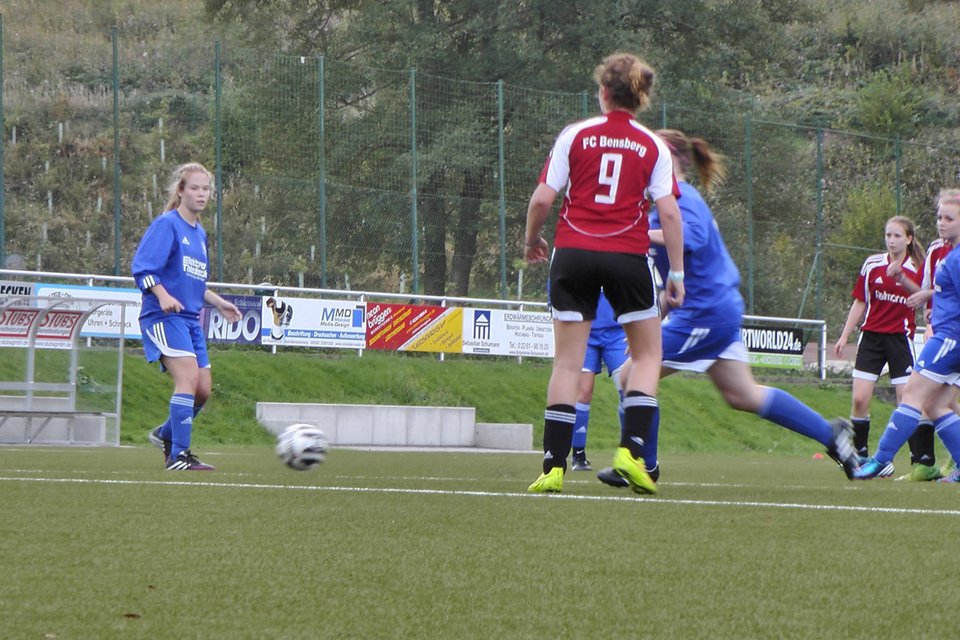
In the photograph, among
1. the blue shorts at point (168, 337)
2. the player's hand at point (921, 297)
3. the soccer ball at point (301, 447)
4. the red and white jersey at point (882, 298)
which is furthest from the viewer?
the red and white jersey at point (882, 298)

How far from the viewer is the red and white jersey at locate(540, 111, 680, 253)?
6664mm

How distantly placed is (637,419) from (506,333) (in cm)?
1912

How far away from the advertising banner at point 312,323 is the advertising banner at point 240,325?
0.09 metres

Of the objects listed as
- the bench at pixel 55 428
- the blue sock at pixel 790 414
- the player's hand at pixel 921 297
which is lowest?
the bench at pixel 55 428

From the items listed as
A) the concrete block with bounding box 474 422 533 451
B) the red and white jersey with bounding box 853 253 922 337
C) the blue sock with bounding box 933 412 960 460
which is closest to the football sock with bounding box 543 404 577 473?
the blue sock with bounding box 933 412 960 460

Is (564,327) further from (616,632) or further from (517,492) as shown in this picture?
(616,632)

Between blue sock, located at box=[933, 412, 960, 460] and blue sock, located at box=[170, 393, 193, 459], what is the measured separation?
4707 mm

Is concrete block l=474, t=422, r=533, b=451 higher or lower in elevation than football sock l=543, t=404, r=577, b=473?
lower

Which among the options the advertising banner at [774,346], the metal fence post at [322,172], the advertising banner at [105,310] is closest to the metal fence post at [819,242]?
the advertising banner at [774,346]

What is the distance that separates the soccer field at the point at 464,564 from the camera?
10.5ft

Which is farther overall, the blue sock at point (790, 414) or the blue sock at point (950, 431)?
the blue sock at point (950, 431)

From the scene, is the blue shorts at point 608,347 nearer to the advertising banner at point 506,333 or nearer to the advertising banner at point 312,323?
the advertising banner at point 312,323

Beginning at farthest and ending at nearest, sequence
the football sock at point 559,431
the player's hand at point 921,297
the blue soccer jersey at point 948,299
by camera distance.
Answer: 1. the player's hand at point 921,297
2. the blue soccer jersey at point 948,299
3. the football sock at point 559,431

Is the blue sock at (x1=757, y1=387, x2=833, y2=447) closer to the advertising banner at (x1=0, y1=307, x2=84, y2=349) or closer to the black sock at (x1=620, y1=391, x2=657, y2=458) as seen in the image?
the black sock at (x1=620, y1=391, x2=657, y2=458)
